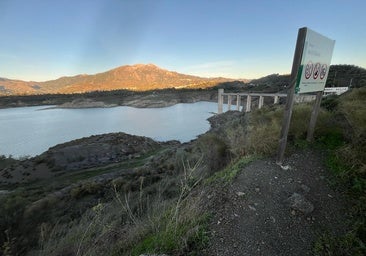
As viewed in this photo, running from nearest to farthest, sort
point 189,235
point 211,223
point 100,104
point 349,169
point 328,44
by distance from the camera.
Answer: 1. point 189,235
2. point 211,223
3. point 349,169
4. point 328,44
5. point 100,104

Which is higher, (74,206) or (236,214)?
(236,214)

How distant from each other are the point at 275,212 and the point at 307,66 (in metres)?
2.43

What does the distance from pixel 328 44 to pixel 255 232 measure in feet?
12.6

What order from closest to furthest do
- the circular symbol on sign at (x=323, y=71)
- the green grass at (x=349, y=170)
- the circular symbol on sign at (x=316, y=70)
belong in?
the green grass at (x=349, y=170) → the circular symbol on sign at (x=316, y=70) → the circular symbol on sign at (x=323, y=71)

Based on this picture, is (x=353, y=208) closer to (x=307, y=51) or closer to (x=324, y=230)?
(x=324, y=230)

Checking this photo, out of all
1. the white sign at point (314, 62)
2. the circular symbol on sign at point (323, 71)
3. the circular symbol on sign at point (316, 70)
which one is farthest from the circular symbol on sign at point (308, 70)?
the circular symbol on sign at point (323, 71)

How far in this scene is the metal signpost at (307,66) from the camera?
3.06m

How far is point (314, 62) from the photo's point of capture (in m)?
3.43

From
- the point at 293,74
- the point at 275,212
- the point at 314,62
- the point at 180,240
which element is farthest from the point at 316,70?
the point at 180,240

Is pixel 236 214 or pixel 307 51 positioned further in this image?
pixel 307 51

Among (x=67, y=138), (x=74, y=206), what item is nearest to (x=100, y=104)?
(x=67, y=138)

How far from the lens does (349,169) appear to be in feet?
10.1

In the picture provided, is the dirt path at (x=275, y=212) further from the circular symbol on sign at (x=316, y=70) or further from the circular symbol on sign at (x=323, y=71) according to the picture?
the circular symbol on sign at (x=323, y=71)

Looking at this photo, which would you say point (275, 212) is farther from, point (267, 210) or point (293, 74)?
point (293, 74)
